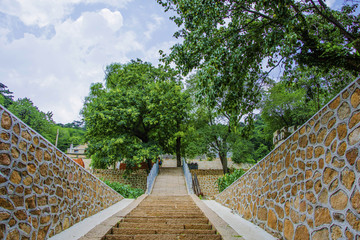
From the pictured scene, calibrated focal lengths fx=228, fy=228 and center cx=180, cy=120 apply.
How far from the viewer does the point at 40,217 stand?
3082 mm

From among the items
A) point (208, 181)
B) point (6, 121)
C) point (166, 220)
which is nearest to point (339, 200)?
point (166, 220)

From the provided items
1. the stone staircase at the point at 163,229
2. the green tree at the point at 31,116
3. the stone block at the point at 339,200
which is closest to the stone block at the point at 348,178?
the stone block at the point at 339,200

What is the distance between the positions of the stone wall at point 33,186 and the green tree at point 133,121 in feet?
33.1

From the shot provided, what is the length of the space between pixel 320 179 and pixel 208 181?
1715 cm

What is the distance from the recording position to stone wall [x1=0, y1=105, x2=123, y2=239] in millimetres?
2549

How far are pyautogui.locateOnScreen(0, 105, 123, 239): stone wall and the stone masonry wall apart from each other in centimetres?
344

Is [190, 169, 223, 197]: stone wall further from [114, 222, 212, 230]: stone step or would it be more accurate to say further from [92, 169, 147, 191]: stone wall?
[114, 222, 212, 230]: stone step

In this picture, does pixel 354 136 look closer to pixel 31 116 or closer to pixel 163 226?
pixel 163 226

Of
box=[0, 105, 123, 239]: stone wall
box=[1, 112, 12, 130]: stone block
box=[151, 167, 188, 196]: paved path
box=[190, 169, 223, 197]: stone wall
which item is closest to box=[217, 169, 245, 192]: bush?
box=[151, 167, 188, 196]: paved path

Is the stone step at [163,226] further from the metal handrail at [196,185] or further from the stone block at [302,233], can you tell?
the metal handrail at [196,185]

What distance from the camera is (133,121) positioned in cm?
1556

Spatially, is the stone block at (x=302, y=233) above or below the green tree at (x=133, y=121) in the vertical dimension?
below

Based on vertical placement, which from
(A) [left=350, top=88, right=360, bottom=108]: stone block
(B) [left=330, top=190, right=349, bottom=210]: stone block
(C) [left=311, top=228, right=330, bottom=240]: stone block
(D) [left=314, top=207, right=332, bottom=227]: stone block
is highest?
(A) [left=350, top=88, right=360, bottom=108]: stone block

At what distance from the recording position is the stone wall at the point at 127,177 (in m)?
16.9
